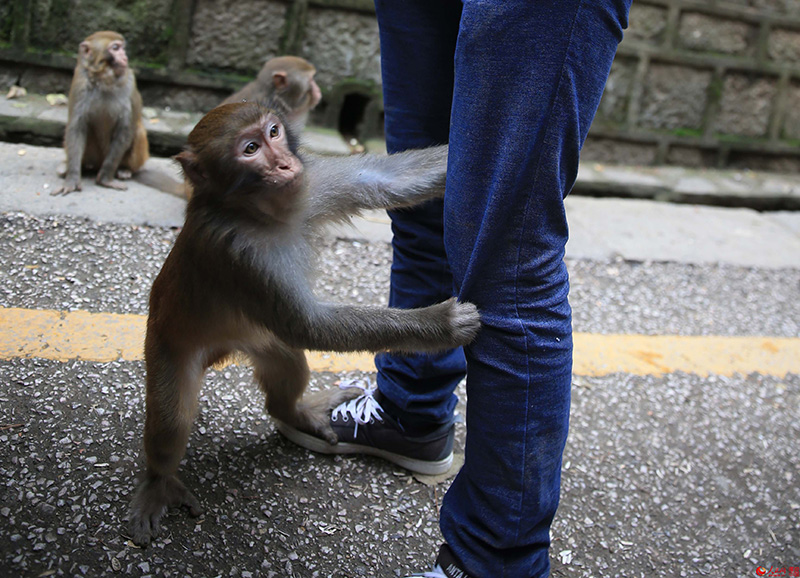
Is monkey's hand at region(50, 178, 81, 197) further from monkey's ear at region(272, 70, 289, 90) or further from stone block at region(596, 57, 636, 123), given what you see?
stone block at region(596, 57, 636, 123)

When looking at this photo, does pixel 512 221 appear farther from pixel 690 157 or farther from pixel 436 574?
pixel 690 157

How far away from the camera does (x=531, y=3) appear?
4.93 ft

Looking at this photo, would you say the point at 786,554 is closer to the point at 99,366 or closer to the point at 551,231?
the point at 551,231

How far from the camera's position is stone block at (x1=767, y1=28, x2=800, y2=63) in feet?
20.4

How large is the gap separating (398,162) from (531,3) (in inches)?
29.5

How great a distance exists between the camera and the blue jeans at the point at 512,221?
1.53 metres

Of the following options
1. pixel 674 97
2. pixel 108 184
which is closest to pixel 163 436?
pixel 108 184

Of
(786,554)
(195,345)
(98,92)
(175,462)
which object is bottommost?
(786,554)

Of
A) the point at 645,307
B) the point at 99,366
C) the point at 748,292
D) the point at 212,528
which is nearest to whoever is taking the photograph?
the point at 212,528

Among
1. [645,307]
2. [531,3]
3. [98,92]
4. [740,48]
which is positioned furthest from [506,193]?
[740,48]

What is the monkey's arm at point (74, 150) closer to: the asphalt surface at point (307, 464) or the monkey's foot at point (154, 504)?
the asphalt surface at point (307, 464)

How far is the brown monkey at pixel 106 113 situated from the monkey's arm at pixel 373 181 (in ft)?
7.82

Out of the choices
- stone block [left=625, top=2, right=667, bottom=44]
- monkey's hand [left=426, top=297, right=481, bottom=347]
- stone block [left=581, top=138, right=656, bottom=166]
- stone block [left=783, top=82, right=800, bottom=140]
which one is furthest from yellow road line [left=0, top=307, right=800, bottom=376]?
stone block [left=783, top=82, right=800, bottom=140]

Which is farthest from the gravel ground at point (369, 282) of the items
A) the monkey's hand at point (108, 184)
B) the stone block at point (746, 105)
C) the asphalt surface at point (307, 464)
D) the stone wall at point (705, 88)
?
the stone block at point (746, 105)
